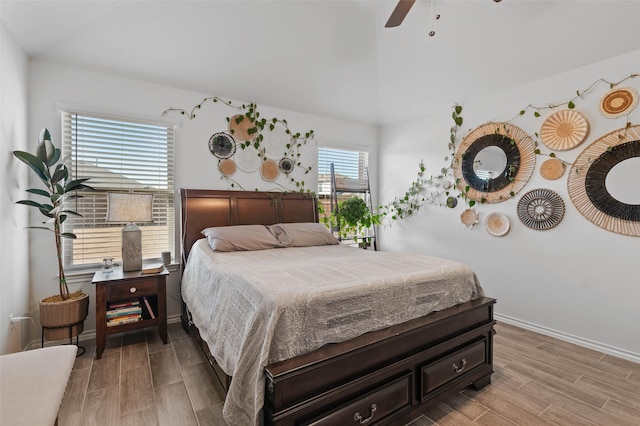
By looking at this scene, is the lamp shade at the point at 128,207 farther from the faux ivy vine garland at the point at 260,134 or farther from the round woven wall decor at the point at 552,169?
the round woven wall decor at the point at 552,169

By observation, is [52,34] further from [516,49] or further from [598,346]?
[598,346]

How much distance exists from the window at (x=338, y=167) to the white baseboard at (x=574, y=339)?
8.58 feet

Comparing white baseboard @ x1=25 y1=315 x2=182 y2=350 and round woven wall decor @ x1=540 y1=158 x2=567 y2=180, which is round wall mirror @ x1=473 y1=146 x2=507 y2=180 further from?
white baseboard @ x1=25 y1=315 x2=182 y2=350

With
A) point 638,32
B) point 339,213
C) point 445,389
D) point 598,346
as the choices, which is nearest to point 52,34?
point 339,213

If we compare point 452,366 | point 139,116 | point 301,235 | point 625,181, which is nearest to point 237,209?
point 301,235

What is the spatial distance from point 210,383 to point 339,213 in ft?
8.99

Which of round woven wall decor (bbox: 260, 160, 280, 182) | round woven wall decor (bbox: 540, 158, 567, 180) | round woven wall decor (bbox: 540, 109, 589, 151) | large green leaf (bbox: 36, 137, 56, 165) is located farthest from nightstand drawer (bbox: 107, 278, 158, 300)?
round woven wall decor (bbox: 540, 109, 589, 151)

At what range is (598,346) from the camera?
268 cm

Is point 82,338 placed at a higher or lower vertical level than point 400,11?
lower

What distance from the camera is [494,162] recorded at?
3.43m

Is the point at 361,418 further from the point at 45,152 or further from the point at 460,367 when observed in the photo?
the point at 45,152

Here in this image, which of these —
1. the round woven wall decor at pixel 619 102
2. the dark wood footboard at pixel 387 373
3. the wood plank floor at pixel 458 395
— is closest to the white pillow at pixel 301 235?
A: the wood plank floor at pixel 458 395

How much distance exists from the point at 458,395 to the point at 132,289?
2722 millimetres

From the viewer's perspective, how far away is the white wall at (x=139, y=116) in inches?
106
